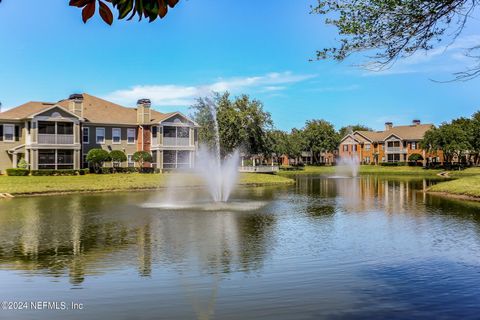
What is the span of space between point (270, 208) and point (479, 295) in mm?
18306

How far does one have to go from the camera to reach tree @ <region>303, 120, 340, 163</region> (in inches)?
4500

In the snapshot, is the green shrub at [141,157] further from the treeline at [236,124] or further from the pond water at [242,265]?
the pond water at [242,265]

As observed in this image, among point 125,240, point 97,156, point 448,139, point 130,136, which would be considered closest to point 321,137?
point 448,139

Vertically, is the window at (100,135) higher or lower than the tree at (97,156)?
higher

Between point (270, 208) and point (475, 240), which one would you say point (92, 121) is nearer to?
point (270, 208)

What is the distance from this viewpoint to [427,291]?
429 inches

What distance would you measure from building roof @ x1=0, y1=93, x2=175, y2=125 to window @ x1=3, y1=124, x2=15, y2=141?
1.15m

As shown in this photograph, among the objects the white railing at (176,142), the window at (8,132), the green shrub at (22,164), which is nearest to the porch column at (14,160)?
the window at (8,132)

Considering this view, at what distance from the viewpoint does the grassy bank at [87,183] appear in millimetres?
39419

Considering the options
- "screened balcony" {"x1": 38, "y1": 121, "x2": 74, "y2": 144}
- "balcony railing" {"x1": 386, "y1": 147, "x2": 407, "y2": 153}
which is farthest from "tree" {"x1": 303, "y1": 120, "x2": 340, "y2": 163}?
"screened balcony" {"x1": 38, "y1": 121, "x2": 74, "y2": 144}

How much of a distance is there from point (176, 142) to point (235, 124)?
34.3 feet

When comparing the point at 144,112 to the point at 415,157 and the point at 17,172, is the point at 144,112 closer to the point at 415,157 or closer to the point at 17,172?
the point at 17,172

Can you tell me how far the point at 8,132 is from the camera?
5175 cm

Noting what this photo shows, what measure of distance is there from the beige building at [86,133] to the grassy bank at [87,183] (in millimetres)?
7217
